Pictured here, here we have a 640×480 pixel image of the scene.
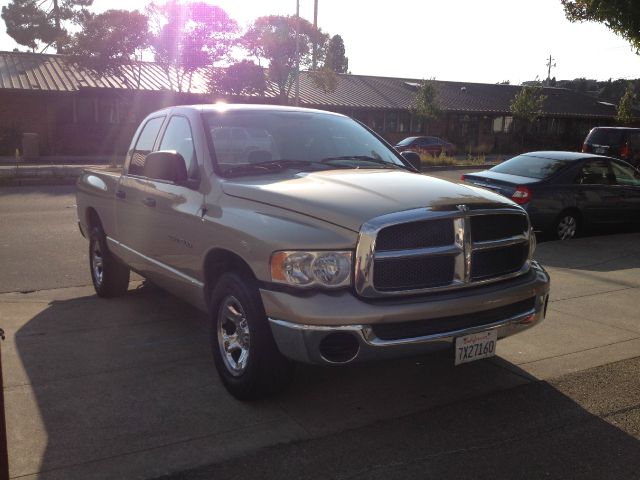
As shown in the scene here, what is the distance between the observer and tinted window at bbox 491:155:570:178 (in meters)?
10.2

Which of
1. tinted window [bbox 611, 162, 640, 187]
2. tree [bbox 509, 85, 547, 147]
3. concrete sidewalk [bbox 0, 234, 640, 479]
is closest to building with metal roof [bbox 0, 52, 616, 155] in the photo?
tree [bbox 509, 85, 547, 147]

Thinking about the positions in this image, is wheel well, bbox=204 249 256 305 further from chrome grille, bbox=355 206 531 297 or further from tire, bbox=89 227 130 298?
tire, bbox=89 227 130 298

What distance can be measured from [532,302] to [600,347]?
1.44 m

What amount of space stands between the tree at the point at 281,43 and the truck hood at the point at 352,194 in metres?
27.2

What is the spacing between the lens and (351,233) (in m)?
3.44

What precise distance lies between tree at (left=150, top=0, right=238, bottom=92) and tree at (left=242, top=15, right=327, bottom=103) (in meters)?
1.19

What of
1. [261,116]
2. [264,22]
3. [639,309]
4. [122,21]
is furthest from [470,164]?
[261,116]

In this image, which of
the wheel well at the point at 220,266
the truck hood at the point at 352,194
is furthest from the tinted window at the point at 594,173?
the wheel well at the point at 220,266

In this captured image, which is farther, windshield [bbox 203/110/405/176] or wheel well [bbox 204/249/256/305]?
windshield [bbox 203/110/405/176]

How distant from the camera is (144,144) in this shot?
5.83 meters

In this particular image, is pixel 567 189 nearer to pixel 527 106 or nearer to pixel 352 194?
pixel 352 194

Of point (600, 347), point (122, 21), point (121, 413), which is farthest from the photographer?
point (122, 21)

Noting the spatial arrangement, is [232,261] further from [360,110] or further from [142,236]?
[360,110]

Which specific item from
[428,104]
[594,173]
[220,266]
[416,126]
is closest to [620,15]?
[594,173]
